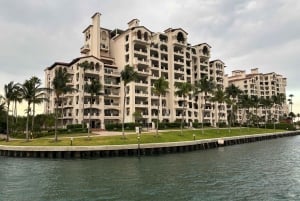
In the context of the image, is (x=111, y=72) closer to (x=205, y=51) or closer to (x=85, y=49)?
(x=85, y=49)

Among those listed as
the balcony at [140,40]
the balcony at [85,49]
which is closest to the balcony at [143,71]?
the balcony at [140,40]

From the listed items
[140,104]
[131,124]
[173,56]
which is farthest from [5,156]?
[173,56]

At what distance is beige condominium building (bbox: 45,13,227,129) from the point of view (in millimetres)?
108750

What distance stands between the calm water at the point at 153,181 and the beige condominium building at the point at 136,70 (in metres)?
57.1

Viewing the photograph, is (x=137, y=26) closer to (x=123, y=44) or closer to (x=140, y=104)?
(x=123, y=44)

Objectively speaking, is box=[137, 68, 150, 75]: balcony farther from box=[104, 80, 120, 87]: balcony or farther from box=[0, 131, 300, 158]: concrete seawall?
box=[0, 131, 300, 158]: concrete seawall

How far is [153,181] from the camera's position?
35.1m

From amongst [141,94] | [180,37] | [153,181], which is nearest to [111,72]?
[141,94]

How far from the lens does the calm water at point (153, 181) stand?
28.5m

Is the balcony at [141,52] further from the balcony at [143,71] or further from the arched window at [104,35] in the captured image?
the arched window at [104,35]

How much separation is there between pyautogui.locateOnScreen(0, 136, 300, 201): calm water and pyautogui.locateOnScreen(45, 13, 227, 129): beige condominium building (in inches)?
2247

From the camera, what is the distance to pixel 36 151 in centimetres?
6253

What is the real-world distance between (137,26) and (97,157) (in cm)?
6867

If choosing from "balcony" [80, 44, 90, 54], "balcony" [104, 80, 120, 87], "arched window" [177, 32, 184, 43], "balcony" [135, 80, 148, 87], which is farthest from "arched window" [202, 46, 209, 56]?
"balcony" [80, 44, 90, 54]
